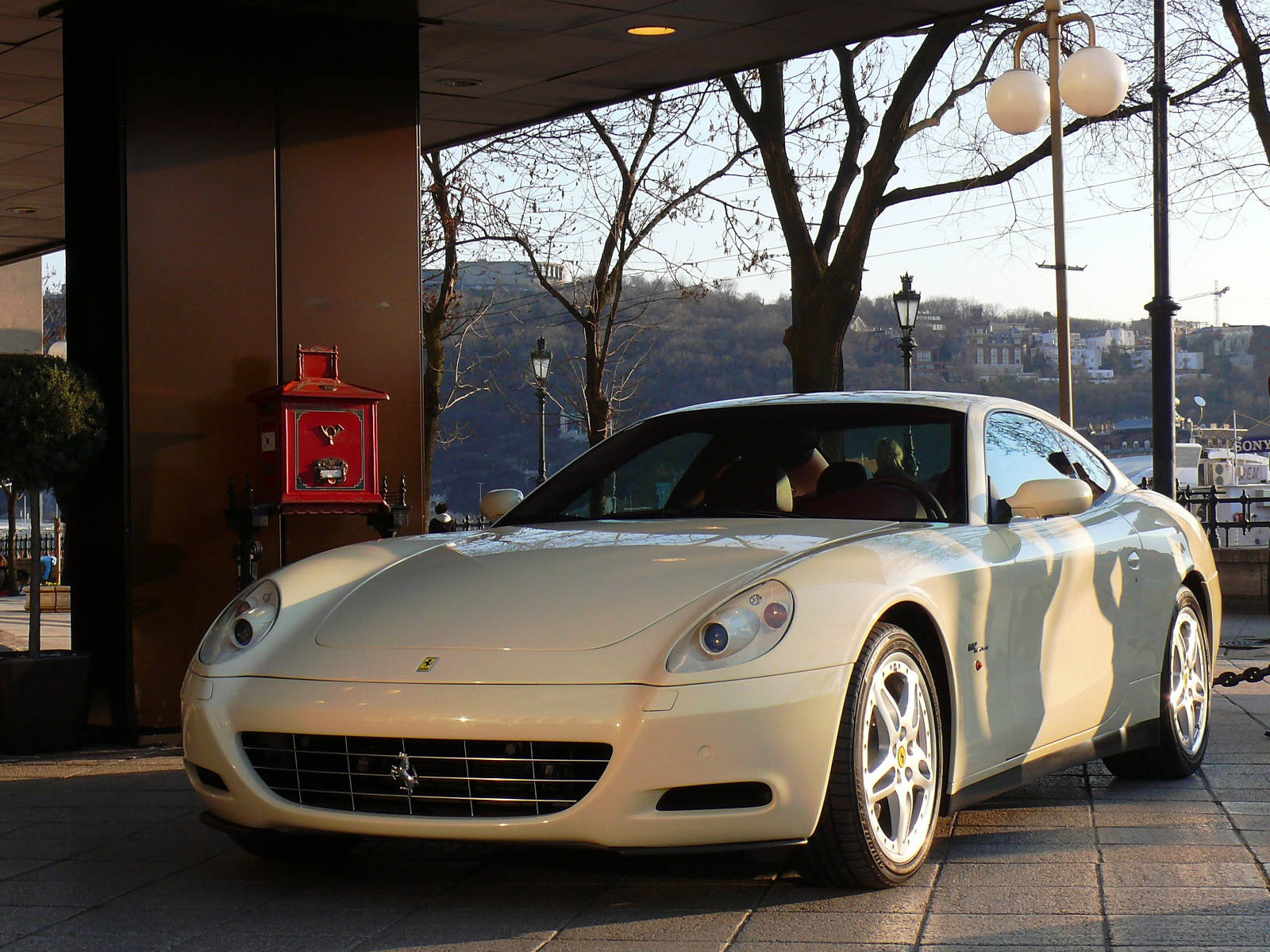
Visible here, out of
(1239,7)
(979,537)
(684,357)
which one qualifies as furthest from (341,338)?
(684,357)

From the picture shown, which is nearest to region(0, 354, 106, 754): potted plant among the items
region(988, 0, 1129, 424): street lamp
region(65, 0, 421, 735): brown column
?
region(65, 0, 421, 735): brown column

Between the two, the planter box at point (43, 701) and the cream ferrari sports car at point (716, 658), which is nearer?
the cream ferrari sports car at point (716, 658)

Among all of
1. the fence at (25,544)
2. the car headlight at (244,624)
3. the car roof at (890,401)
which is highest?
the car roof at (890,401)

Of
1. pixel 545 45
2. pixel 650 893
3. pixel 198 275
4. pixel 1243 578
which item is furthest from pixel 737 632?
pixel 1243 578

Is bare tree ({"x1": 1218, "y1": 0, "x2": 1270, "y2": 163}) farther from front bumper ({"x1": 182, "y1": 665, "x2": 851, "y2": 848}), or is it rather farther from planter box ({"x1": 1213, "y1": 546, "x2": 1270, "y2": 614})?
front bumper ({"x1": 182, "y1": 665, "x2": 851, "y2": 848})

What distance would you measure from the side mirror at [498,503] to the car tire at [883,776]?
72.0 inches

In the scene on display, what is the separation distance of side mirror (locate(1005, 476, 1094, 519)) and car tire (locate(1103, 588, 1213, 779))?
1.26m

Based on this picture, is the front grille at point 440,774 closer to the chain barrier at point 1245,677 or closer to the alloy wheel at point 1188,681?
the alloy wheel at point 1188,681

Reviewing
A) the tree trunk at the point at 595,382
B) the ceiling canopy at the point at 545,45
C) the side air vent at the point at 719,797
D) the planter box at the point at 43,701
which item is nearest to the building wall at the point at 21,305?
the tree trunk at the point at 595,382

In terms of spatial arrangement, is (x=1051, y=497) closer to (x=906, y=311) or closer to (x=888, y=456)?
(x=888, y=456)

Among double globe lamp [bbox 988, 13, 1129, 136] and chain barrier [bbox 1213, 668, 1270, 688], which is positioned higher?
double globe lamp [bbox 988, 13, 1129, 136]

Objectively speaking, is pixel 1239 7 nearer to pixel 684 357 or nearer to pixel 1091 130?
pixel 1091 130

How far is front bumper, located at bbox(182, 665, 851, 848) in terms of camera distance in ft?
12.2

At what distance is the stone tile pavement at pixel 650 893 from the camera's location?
365 centimetres
